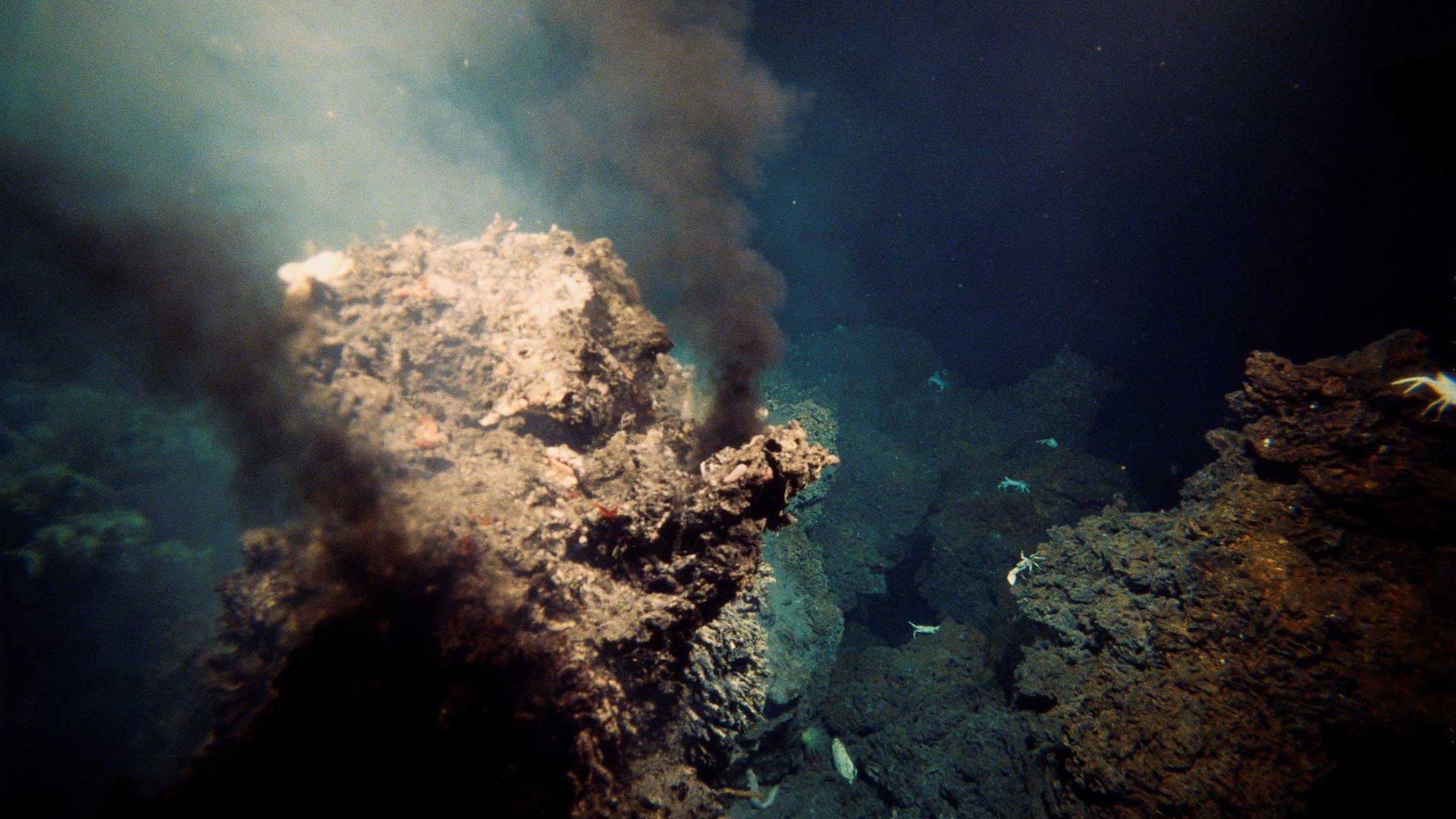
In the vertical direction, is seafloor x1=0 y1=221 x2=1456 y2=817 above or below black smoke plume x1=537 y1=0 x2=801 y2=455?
below

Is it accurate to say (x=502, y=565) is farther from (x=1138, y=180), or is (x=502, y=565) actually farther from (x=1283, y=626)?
(x=1138, y=180)

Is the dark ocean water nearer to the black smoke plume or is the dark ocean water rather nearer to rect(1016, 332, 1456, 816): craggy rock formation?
the black smoke plume

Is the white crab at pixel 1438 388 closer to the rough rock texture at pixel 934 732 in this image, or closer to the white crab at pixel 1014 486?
the rough rock texture at pixel 934 732

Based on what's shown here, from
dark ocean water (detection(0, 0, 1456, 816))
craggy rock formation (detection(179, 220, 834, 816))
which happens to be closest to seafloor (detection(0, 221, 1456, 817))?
craggy rock formation (detection(179, 220, 834, 816))

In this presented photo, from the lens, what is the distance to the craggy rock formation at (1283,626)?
3.75m

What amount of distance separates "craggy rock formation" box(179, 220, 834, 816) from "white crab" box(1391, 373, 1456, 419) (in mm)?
6017

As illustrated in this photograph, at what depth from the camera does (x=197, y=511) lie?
15867 mm

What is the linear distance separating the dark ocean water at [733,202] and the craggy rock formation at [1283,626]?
2620 mm

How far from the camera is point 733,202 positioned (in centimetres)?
654

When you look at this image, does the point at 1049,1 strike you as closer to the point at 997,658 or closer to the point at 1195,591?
the point at 1195,591

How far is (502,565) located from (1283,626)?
6377 mm

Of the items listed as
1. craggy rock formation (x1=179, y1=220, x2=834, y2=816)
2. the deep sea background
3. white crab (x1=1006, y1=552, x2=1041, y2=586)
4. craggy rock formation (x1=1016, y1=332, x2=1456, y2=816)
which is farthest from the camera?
the deep sea background

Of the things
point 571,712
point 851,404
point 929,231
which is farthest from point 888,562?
point 929,231

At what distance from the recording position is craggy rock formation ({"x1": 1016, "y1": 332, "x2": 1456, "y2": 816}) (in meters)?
3.75
